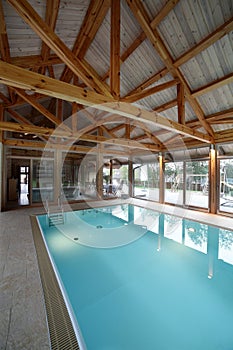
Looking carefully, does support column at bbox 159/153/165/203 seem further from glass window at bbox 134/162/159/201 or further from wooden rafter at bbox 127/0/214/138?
wooden rafter at bbox 127/0/214/138

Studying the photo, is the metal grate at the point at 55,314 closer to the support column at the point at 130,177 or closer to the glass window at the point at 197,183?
the glass window at the point at 197,183

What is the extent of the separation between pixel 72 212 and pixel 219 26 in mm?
6446

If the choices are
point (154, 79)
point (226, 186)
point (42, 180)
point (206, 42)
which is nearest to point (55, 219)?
point (42, 180)

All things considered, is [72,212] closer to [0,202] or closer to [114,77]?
[0,202]

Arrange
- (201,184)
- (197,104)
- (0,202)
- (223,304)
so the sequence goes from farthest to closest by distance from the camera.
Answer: (201,184), (0,202), (197,104), (223,304)

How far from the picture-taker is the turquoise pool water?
5.98 feet

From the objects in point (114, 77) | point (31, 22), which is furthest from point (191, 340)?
point (31, 22)

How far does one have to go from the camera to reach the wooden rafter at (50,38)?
2432mm

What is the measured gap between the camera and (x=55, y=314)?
5.76ft

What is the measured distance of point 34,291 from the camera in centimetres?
205

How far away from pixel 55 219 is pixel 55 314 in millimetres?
3867

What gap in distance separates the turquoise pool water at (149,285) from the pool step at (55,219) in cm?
31

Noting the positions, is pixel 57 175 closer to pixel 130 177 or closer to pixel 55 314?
pixel 130 177

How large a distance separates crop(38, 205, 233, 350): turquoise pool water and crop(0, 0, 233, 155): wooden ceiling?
2.84m
